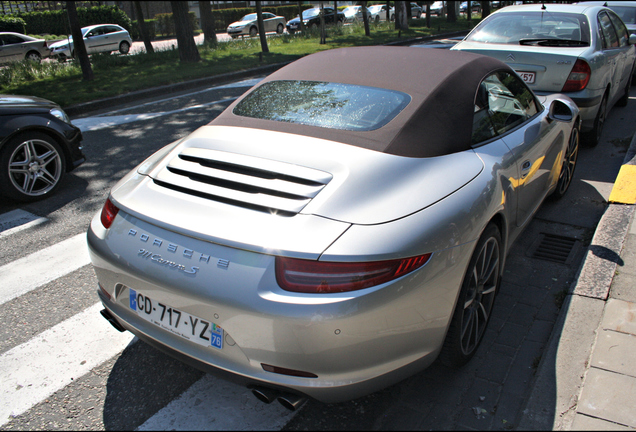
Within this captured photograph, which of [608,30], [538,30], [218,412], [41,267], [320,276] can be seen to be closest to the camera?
[320,276]

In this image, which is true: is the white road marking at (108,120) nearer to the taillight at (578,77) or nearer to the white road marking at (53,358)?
the white road marking at (53,358)

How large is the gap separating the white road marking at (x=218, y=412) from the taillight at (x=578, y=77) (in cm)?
527

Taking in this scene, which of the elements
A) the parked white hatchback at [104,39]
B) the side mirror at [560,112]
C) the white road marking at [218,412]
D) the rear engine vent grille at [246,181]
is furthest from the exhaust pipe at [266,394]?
the parked white hatchback at [104,39]

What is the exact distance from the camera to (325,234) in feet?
6.98

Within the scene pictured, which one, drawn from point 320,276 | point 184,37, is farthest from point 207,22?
point 320,276

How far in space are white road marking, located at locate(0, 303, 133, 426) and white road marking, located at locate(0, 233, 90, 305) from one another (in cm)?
69

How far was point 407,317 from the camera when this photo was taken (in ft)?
7.25

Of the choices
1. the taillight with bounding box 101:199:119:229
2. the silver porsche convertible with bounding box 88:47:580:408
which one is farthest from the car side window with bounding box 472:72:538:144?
the taillight with bounding box 101:199:119:229

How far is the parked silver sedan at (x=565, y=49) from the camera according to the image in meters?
6.04

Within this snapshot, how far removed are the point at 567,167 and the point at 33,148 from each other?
5.28m

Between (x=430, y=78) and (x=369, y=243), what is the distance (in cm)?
139

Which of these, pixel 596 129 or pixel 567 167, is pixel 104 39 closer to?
pixel 596 129

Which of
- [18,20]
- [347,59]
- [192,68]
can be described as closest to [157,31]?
[18,20]

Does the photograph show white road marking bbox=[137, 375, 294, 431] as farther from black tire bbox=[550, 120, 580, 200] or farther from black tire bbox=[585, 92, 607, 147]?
black tire bbox=[585, 92, 607, 147]
